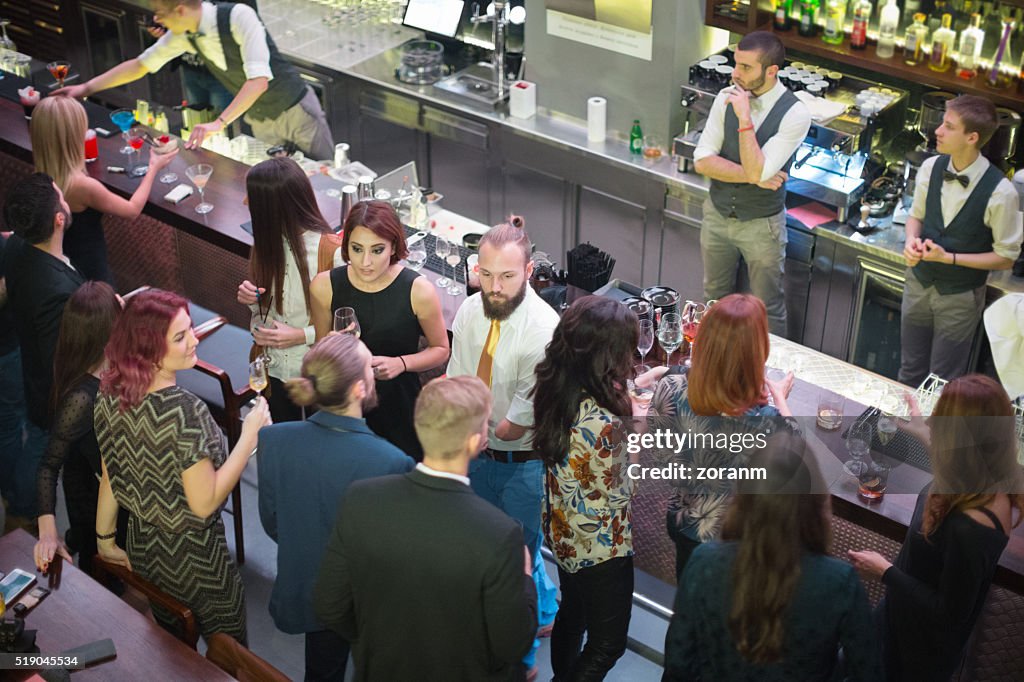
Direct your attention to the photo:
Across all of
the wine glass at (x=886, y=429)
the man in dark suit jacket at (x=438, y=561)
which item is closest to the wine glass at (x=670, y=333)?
the wine glass at (x=886, y=429)

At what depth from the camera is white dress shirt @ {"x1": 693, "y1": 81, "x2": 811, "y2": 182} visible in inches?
191

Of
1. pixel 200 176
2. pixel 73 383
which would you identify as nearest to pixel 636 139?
pixel 200 176

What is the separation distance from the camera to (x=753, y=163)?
4.89 metres

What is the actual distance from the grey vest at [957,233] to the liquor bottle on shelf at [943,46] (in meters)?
0.80

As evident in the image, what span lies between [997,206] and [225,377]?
308 centimetres

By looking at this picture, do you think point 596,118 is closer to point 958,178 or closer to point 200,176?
point 958,178

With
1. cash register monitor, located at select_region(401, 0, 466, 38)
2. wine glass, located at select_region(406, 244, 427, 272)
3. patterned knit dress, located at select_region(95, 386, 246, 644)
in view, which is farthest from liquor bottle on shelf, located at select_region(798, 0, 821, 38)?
patterned knit dress, located at select_region(95, 386, 246, 644)

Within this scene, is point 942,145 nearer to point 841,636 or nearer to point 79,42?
point 841,636

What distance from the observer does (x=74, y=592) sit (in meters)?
3.22

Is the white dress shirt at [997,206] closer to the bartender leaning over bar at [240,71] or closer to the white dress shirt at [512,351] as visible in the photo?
the white dress shirt at [512,351]

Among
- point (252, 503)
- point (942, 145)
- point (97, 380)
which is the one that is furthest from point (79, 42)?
point (942, 145)

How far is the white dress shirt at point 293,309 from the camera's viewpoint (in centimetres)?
389

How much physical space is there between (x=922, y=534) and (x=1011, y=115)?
2.89 meters

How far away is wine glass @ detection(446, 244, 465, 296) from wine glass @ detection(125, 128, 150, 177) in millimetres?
1550
